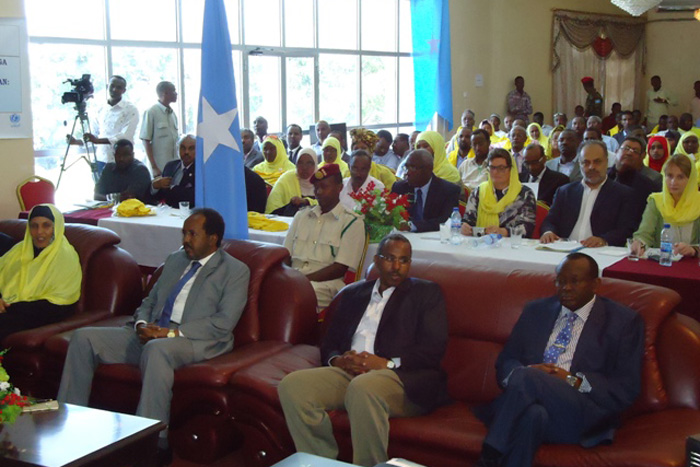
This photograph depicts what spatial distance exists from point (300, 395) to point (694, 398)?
1.51 m

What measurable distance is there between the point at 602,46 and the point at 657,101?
1700 millimetres

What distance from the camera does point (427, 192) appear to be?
581 cm

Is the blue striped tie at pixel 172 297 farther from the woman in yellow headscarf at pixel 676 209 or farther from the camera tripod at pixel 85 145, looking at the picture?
the camera tripod at pixel 85 145

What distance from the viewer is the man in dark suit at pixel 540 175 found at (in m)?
6.71

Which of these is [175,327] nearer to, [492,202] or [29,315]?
[29,315]

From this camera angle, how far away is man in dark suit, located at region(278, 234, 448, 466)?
315cm

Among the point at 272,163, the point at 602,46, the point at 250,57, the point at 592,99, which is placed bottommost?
the point at 272,163

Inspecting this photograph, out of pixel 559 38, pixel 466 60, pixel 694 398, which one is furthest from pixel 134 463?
pixel 559 38

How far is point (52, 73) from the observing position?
28.9 feet

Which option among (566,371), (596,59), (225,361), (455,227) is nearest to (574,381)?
(566,371)

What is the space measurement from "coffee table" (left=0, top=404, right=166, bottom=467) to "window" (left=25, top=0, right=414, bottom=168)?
6.21m

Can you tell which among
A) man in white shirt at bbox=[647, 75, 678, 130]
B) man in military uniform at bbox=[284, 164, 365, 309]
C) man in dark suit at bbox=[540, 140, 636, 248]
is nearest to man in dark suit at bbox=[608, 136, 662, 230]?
man in dark suit at bbox=[540, 140, 636, 248]

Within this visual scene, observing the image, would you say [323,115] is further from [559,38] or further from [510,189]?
[510,189]

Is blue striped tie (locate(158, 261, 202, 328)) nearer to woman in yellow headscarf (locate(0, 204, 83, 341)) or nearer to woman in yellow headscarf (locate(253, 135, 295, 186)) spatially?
woman in yellow headscarf (locate(0, 204, 83, 341))
